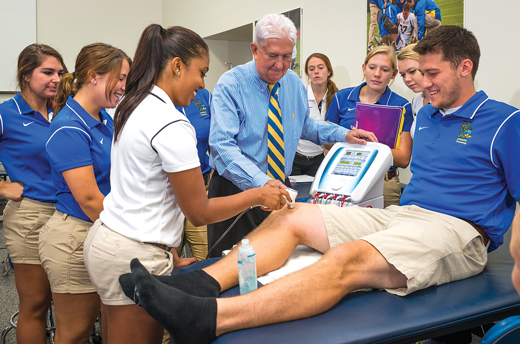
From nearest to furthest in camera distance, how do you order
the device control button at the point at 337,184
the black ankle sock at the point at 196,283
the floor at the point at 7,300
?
the black ankle sock at the point at 196,283 → the device control button at the point at 337,184 → the floor at the point at 7,300

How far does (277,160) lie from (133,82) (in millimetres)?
989

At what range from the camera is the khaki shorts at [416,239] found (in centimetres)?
149

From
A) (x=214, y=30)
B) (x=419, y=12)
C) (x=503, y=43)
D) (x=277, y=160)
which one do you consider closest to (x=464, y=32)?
(x=503, y=43)

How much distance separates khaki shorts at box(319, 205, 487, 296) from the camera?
149 cm

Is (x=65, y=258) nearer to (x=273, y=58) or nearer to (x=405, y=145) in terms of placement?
(x=273, y=58)

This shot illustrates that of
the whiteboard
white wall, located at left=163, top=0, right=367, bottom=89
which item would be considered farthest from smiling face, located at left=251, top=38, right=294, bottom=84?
the whiteboard

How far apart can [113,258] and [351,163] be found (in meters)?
1.24

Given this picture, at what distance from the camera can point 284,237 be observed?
166 centimetres

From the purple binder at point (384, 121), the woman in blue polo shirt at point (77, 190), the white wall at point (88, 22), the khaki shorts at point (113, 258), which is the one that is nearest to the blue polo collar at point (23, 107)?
the woman in blue polo shirt at point (77, 190)

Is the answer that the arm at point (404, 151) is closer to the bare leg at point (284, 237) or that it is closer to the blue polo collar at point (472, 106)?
the blue polo collar at point (472, 106)

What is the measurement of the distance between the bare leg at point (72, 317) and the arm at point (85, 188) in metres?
0.33

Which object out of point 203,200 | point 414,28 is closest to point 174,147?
point 203,200

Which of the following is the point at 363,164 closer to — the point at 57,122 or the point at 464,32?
the point at 464,32

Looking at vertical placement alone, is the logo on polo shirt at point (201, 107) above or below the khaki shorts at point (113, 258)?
above
